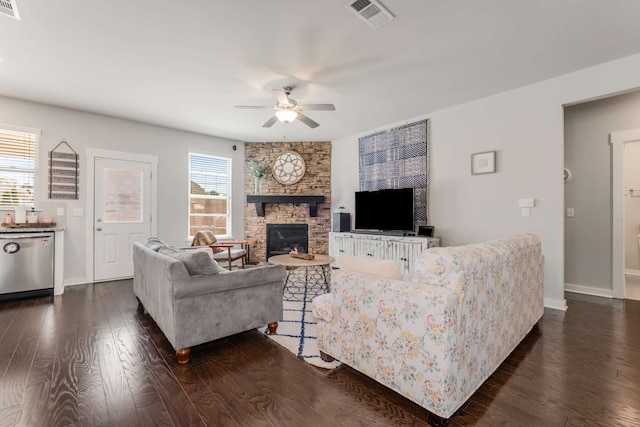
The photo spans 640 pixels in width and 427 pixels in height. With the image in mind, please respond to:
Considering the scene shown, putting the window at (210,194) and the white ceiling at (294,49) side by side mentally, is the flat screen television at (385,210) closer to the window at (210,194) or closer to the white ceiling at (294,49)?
the white ceiling at (294,49)

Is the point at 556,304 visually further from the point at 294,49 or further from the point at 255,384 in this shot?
the point at 294,49

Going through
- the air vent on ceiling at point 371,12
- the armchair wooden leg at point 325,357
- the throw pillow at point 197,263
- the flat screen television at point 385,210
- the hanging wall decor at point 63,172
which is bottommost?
the armchair wooden leg at point 325,357

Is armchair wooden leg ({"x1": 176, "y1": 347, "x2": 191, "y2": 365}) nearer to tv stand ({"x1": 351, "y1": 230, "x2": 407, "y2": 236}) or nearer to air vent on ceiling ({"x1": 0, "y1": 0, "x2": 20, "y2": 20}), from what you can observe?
air vent on ceiling ({"x1": 0, "y1": 0, "x2": 20, "y2": 20})

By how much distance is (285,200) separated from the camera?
607cm

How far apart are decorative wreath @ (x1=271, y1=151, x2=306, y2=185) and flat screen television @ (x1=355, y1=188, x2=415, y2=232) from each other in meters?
1.55

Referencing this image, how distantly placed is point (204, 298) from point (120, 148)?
3.97 m

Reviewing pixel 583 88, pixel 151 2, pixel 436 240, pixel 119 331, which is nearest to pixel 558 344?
pixel 436 240

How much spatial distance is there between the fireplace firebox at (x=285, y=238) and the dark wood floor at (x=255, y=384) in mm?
3559

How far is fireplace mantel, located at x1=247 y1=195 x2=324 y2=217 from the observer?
6027mm

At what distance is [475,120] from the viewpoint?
161 inches

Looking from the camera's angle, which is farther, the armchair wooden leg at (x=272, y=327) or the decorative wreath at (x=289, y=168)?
the decorative wreath at (x=289, y=168)

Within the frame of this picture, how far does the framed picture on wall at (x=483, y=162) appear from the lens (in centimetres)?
390

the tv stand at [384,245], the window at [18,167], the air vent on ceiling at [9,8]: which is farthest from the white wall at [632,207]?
the window at [18,167]

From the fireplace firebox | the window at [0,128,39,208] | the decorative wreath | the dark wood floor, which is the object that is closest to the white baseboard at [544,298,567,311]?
the dark wood floor
